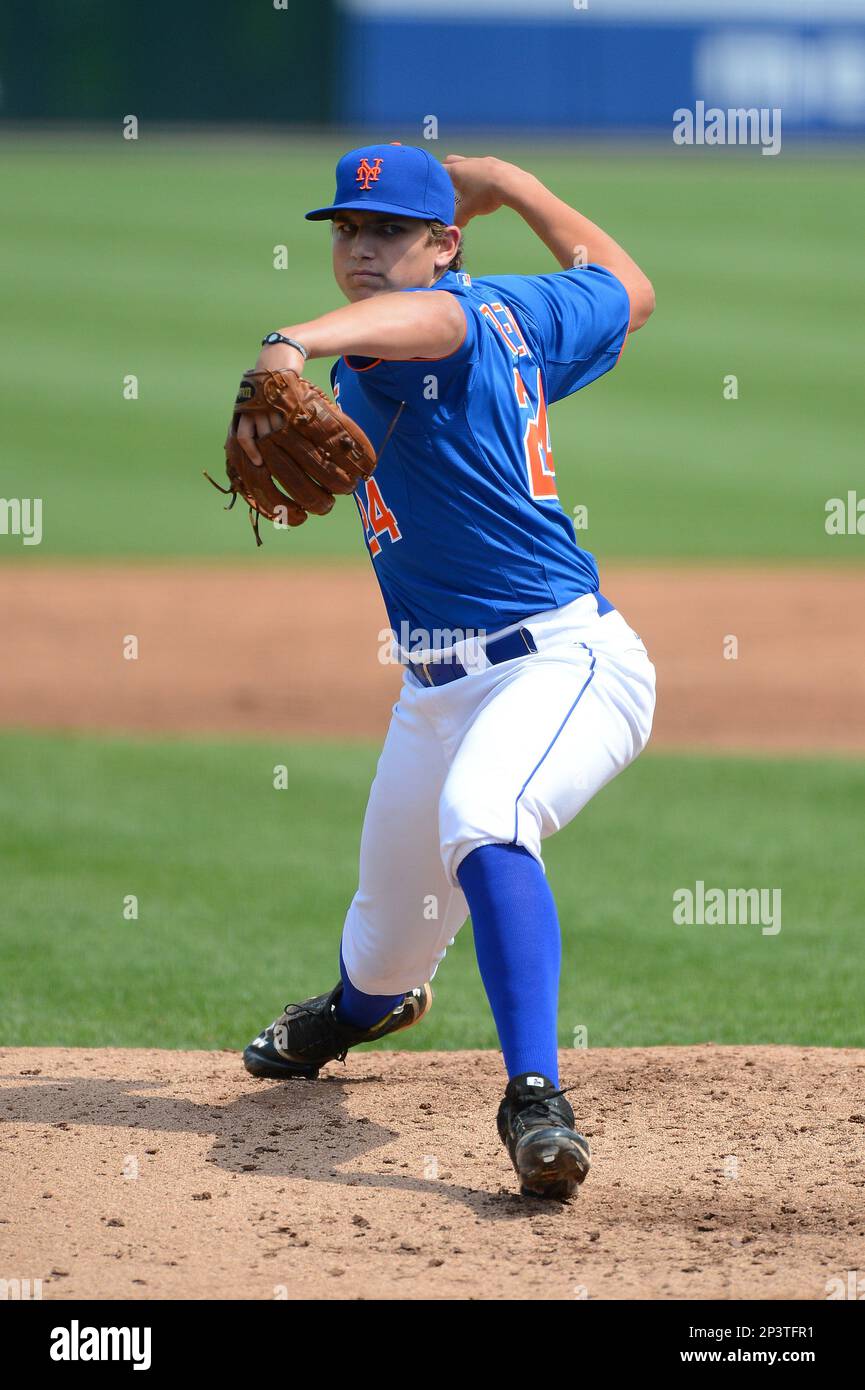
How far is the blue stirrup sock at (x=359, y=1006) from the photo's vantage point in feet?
13.1

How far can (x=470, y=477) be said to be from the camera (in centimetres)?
329

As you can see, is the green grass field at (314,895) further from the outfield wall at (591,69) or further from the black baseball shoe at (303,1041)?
the outfield wall at (591,69)

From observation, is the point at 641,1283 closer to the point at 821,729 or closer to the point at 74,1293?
the point at 74,1293

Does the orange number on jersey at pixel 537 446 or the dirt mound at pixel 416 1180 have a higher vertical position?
the orange number on jersey at pixel 537 446

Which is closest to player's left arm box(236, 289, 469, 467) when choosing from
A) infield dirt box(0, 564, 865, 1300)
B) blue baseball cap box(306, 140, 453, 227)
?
blue baseball cap box(306, 140, 453, 227)

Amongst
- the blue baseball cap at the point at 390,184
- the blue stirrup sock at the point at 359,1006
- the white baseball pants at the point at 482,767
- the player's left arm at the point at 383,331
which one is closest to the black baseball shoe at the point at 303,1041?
the blue stirrup sock at the point at 359,1006

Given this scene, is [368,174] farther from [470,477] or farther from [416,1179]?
[416,1179]

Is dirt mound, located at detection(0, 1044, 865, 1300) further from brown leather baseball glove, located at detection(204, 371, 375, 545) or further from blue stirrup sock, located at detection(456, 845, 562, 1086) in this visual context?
brown leather baseball glove, located at detection(204, 371, 375, 545)

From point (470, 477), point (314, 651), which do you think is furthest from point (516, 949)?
point (314, 651)

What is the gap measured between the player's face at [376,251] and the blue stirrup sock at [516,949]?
3.72 ft

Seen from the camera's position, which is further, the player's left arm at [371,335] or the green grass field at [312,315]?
the green grass field at [312,315]

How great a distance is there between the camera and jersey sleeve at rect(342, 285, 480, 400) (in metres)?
3.15

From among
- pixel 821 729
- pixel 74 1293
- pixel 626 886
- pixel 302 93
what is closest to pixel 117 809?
pixel 626 886

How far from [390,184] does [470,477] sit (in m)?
0.59
